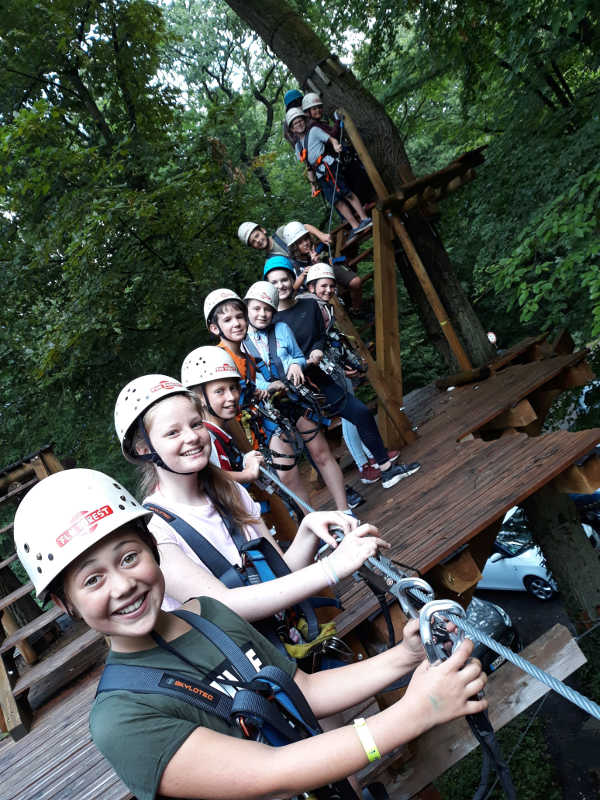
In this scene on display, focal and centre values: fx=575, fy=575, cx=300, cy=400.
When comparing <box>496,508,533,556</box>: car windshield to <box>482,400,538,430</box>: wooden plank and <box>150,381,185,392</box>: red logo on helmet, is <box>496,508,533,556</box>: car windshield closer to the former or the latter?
<box>482,400,538,430</box>: wooden plank

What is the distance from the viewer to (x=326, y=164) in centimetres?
720

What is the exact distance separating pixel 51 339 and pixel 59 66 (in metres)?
4.58

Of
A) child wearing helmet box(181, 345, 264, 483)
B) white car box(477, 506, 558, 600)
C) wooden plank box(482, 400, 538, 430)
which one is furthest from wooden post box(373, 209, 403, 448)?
white car box(477, 506, 558, 600)

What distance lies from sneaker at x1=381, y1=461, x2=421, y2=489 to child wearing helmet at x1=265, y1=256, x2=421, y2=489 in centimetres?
37

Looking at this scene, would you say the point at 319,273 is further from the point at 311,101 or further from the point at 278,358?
the point at 311,101

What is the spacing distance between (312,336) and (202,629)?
3317 millimetres

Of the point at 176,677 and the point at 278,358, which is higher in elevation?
the point at 278,358

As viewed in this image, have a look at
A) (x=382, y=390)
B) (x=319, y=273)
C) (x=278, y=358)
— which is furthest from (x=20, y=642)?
(x=319, y=273)

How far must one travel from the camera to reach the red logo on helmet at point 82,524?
132cm

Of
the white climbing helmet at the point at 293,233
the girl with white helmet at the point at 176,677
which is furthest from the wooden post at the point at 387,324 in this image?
the girl with white helmet at the point at 176,677

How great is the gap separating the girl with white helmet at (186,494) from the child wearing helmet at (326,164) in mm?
5641

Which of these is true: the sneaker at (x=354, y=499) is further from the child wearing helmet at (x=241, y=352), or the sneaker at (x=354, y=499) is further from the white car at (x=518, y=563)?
the white car at (x=518, y=563)

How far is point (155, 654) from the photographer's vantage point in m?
1.32

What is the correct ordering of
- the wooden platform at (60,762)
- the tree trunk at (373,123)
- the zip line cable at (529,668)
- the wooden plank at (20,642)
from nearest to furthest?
the zip line cable at (529,668) < the wooden platform at (60,762) < the wooden plank at (20,642) < the tree trunk at (373,123)
